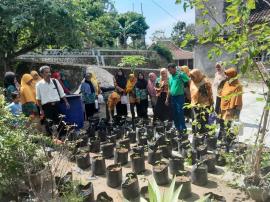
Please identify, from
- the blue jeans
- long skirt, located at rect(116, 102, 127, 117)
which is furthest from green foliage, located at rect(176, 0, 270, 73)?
long skirt, located at rect(116, 102, 127, 117)

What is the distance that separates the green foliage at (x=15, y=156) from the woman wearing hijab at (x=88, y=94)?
3843 millimetres

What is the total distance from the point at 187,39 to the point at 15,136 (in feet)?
6.89

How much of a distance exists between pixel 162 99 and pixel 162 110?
28 cm

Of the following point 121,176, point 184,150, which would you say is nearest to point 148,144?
point 184,150

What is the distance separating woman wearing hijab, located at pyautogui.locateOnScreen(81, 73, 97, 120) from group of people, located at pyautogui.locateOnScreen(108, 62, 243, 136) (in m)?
0.57

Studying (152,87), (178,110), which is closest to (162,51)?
(152,87)

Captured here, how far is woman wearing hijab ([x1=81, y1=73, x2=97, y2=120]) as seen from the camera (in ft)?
25.5

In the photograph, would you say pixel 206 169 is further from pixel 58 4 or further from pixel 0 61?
pixel 0 61

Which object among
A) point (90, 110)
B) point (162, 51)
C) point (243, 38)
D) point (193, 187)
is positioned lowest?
point (193, 187)

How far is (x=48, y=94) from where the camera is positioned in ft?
20.1

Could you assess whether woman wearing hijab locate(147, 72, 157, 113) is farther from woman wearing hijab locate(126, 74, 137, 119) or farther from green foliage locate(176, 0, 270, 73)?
green foliage locate(176, 0, 270, 73)

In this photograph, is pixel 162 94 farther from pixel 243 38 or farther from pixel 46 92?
pixel 243 38

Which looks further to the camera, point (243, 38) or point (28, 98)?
point (28, 98)

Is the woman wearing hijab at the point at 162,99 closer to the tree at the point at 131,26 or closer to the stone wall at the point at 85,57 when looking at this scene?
the stone wall at the point at 85,57
